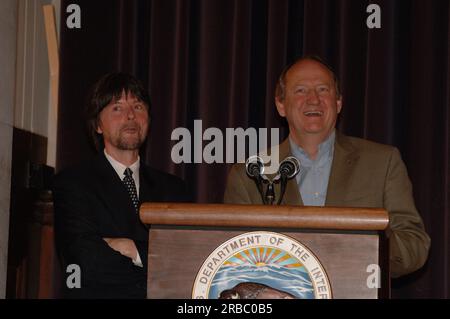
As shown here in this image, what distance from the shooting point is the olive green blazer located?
2357 mm

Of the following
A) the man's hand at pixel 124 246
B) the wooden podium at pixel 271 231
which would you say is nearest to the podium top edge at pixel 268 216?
the wooden podium at pixel 271 231

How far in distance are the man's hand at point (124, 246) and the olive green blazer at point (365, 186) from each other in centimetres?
41

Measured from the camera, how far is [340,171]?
2.54 metres

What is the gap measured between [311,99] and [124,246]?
83 cm

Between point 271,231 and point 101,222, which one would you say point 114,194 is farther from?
point 271,231

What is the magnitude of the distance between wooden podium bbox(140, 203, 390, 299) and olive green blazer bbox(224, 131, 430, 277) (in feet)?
2.23

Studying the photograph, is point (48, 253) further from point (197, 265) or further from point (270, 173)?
point (197, 265)

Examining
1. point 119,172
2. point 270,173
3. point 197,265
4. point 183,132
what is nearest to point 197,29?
point 183,132

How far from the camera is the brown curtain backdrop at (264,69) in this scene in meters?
3.35

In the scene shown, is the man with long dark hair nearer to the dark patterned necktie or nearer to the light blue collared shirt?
the dark patterned necktie

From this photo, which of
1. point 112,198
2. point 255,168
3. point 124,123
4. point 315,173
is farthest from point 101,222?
point 255,168

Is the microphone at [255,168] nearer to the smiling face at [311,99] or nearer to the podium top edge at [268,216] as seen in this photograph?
the podium top edge at [268,216]

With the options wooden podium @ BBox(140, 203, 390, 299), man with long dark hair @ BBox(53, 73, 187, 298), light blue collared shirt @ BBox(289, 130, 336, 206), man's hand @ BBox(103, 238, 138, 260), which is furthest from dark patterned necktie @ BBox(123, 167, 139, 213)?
wooden podium @ BBox(140, 203, 390, 299)

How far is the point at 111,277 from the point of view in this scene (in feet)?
7.82
